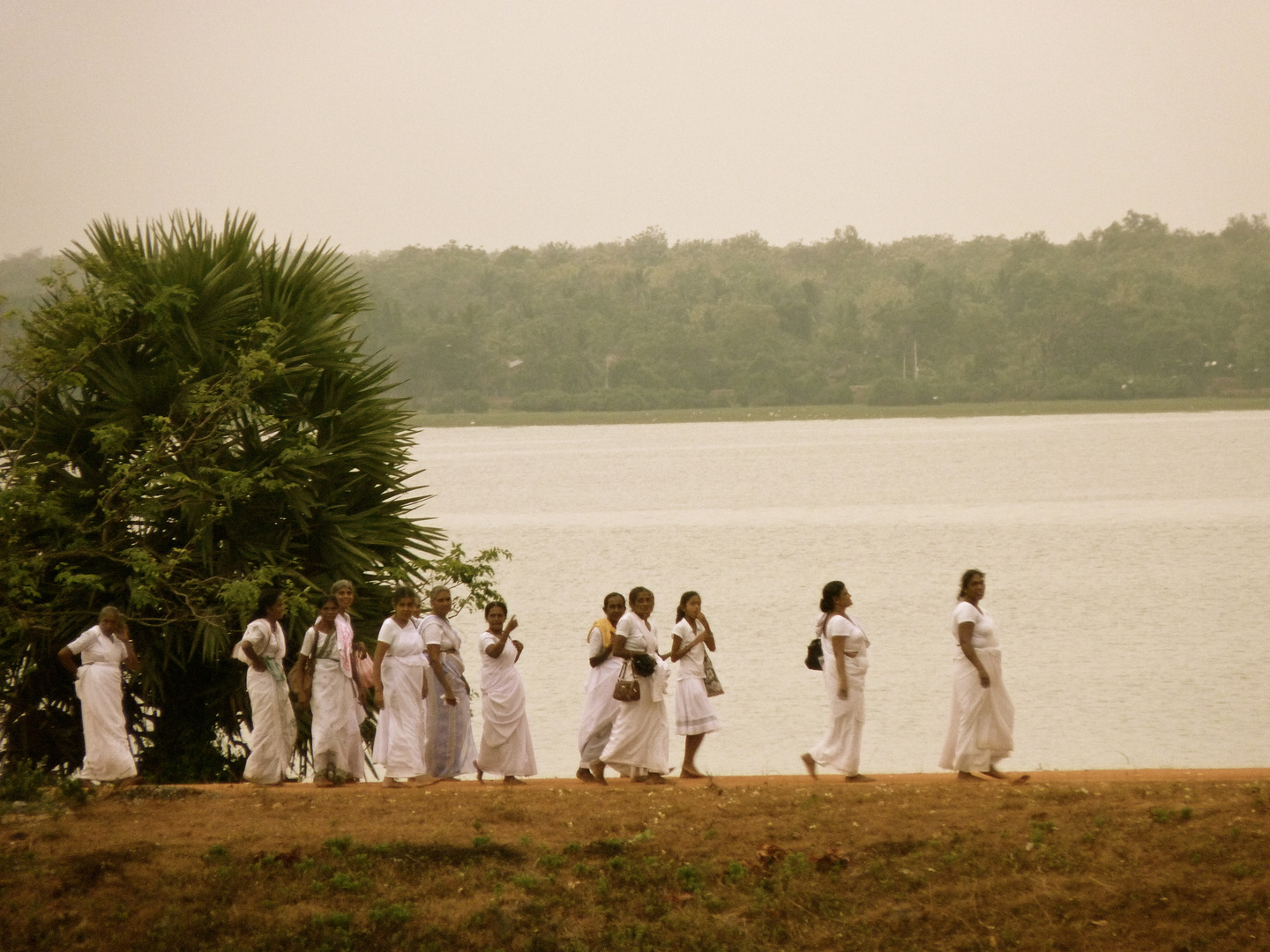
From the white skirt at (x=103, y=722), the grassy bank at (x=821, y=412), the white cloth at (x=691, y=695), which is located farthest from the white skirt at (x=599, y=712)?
the grassy bank at (x=821, y=412)

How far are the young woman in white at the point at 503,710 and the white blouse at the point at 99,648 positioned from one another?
258 centimetres

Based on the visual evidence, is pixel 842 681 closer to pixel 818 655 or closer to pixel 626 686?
pixel 818 655

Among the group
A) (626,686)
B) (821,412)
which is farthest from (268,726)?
(821,412)

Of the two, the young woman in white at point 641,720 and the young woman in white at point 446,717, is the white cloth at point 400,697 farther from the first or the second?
the young woman in white at point 641,720

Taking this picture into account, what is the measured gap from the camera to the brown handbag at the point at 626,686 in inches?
428

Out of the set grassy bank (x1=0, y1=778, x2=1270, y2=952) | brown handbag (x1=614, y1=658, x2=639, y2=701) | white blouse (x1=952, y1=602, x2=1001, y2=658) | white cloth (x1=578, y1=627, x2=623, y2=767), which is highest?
white blouse (x1=952, y1=602, x2=1001, y2=658)

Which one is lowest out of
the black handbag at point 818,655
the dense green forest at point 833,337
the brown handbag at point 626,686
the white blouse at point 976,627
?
the brown handbag at point 626,686

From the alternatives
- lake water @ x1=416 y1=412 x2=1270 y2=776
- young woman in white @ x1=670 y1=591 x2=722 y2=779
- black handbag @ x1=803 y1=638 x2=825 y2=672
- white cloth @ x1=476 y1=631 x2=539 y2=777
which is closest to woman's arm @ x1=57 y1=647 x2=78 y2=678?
white cloth @ x1=476 y1=631 x2=539 y2=777

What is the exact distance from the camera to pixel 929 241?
138 meters

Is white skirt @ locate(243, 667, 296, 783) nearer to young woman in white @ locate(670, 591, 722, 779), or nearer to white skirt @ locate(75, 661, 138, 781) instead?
white skirt @ locate(75, 661, 138, 781)

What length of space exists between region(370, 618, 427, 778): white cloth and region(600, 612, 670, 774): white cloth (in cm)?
137

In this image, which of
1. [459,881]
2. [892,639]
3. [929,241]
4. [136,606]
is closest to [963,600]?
[459,881]

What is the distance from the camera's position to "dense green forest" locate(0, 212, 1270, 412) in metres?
99.1

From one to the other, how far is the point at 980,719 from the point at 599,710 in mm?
2664
